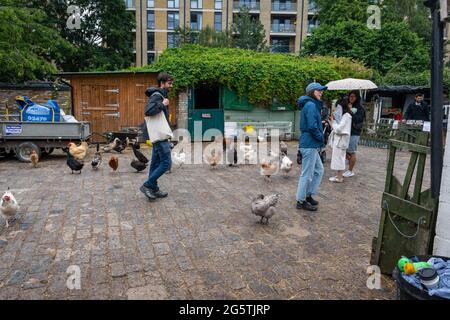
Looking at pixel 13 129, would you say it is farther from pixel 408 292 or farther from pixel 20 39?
pixel 408 292

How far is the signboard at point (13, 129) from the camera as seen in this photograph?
959cm

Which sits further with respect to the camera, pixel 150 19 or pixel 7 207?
pixel 150 19

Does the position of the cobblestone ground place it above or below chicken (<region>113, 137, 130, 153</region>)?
below

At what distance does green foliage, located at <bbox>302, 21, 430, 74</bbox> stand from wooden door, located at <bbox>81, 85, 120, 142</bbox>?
51.9ft

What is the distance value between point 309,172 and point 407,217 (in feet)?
7.00

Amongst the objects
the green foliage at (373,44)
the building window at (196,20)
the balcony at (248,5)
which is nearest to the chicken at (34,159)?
the green foliage at (373,44)

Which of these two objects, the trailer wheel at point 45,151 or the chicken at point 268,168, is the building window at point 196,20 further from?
the chicken at point 268,168

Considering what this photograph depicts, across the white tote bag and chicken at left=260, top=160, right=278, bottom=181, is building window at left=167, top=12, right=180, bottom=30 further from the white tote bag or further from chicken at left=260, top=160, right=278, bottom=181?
the white tote bag

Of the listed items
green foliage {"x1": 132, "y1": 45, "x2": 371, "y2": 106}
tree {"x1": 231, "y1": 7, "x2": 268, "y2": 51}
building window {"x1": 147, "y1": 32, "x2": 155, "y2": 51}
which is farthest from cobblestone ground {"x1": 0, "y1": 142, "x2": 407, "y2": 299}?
building window {"x1": 147, "y1": 32, "x2": 155, "y2": 51}

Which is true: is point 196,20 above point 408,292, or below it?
above

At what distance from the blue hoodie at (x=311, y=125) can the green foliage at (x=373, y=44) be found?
67.2 ft

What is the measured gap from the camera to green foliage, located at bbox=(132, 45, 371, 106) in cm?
1404

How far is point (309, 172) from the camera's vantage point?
5250 mm

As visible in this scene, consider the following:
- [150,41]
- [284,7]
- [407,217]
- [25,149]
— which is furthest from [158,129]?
[284,7]
